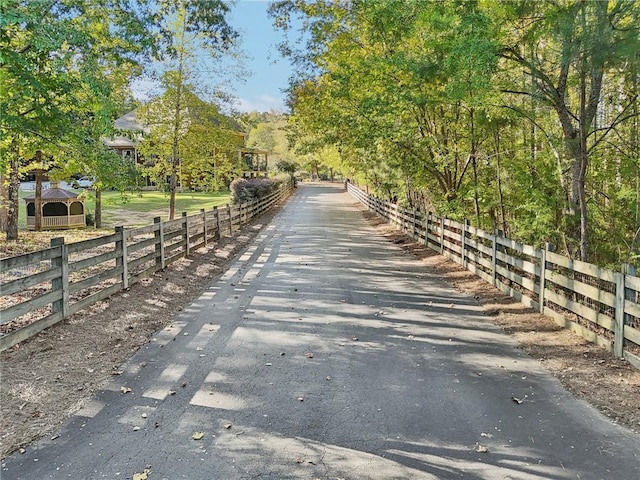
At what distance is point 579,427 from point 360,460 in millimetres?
1849

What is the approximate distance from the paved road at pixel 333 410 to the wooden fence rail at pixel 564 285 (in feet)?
3.08

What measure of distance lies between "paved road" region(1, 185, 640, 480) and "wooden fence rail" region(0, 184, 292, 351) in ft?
4.27

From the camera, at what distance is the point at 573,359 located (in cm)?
525

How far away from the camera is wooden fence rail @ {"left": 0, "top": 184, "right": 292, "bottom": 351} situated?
17.5 ft

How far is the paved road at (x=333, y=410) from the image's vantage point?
3277mm

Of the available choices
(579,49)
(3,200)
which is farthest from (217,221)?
(579,49)

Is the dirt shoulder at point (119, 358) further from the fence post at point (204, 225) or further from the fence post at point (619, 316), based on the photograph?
the fence post at point (204, 225)

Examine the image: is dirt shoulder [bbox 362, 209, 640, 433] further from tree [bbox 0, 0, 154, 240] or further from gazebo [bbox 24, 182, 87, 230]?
gazebo [bbox 24, 182, 87, 230]

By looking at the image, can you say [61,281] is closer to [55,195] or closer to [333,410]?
[333,410]

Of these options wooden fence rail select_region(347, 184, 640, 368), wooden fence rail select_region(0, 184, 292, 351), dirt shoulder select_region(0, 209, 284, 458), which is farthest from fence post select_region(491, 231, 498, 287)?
wooden fence rail select_region(0, 184, 292, 351)

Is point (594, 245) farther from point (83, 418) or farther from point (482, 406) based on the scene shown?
point (83, 418)

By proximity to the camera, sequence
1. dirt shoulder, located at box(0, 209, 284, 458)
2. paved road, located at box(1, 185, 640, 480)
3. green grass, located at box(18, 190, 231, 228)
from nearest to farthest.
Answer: paved road, located at box(1, 185, 640, 480), dirt shoulder, located at box(0, 209, 284, 458), green grass, located at box(18, 190, 231, 228)

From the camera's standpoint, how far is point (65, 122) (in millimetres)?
7422

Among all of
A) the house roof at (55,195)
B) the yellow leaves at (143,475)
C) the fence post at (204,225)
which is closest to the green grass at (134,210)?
the house roof at (55,195)
